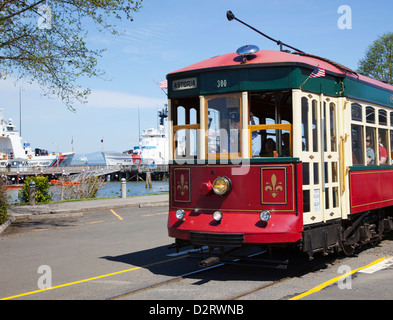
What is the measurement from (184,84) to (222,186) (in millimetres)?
1846

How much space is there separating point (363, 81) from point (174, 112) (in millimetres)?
3667

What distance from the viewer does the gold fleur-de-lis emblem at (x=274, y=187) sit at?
7008 mm

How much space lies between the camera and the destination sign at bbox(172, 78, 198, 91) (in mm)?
7707

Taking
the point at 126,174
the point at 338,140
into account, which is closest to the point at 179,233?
the point at 338,140

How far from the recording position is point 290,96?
23.8ft

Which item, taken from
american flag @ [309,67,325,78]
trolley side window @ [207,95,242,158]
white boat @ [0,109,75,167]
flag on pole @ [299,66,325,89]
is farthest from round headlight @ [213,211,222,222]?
white boat @ [0,109,75,167]

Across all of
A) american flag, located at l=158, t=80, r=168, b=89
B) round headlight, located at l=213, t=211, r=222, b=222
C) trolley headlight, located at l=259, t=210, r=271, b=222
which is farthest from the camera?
american flag, located at l=158, t=80, r=168, b=89

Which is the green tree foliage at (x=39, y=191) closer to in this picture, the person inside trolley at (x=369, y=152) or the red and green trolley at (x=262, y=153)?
the red and green trolley at (x=262, y=153)

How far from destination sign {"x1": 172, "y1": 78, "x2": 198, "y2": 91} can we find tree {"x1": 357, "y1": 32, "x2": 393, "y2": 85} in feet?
86.4

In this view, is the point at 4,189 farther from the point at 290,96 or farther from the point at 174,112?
the point at 290,96

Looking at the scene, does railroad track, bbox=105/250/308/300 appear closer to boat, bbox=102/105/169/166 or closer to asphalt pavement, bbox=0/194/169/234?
asphalt pavement, bbox=0/194/169/234

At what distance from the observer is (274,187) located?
23.1 ft

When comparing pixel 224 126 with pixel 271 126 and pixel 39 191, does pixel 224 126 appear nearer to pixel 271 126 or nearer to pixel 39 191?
pixel 271 126

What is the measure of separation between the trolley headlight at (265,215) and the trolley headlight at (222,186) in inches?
24.3
